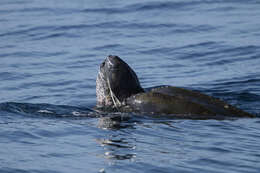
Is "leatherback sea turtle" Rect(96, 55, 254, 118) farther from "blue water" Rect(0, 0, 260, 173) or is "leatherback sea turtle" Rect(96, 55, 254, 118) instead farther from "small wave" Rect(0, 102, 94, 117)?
"small wave" Rect(0, 102, 94, 117)

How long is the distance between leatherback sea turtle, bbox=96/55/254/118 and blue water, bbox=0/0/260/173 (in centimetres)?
22

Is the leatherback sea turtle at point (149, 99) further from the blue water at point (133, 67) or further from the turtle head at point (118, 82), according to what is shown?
the blue water at point (133, 67)

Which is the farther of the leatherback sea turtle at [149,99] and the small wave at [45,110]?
the small wave at [45,110]

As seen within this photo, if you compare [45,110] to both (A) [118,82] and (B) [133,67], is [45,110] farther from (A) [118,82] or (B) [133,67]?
(B) [133,67]

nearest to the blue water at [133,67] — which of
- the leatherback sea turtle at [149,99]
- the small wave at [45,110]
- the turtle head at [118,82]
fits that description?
the small wave at [45,110]

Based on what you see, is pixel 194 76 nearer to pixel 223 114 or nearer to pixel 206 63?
pixel 206 63

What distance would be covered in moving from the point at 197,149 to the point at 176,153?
0.27m

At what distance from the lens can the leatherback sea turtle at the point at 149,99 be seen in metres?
8.73

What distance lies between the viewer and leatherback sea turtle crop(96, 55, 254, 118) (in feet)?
28.7

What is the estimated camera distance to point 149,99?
905 cm

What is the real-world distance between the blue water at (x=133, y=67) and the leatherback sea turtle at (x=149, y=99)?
0.22 m

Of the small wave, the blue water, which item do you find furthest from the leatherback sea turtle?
the small wave

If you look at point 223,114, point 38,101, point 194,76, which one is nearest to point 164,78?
point 194,76

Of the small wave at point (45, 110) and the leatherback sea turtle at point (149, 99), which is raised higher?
the leatherback sea turtle at point (149, 99)
